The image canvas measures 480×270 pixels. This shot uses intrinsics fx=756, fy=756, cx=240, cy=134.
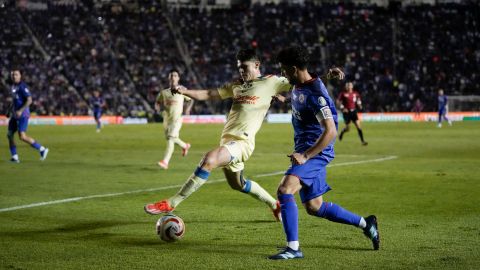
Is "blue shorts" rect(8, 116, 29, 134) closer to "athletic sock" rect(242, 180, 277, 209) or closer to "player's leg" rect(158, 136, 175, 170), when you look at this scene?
"player's leg" rect(158, 136, 175, 170)

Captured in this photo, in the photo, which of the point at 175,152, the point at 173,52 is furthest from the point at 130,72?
the point at 175,152

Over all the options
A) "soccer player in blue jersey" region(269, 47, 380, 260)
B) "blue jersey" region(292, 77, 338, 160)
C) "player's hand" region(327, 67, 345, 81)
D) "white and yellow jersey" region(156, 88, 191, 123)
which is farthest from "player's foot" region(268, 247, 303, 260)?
"white and yellow jersey" region(156, 88, 191, 123)

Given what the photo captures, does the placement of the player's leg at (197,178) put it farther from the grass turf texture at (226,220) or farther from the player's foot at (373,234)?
the player's foot at (373,234)

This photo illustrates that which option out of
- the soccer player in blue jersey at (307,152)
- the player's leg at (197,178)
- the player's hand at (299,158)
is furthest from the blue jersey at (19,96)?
the player's hand at (299,158)

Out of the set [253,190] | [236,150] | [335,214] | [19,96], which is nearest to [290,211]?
[335,214]

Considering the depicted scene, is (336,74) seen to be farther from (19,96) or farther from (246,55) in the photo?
(19,96)

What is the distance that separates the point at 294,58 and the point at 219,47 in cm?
5367

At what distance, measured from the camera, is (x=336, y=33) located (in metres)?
63.7

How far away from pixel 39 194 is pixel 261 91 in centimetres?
516

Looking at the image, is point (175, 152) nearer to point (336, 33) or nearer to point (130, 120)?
point (130, 120)

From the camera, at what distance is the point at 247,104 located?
32.4 ft

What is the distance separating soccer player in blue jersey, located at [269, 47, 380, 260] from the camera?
7289 mm

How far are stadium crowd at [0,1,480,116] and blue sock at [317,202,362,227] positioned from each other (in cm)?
4518

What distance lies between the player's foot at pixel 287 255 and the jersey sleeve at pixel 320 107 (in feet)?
4.30
